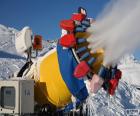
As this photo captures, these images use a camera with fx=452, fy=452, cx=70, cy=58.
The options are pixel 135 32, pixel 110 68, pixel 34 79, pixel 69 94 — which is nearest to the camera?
pixel 135 32

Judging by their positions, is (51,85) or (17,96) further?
(51,85)

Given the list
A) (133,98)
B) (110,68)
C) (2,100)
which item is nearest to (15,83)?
(2,100)

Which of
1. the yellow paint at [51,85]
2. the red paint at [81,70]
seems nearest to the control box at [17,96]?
the yellow paint at [51,85]

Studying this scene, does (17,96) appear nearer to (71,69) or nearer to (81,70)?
(71,69)

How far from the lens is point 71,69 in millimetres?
8781

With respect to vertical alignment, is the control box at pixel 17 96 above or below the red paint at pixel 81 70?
below

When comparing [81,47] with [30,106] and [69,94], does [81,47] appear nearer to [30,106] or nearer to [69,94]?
[69,94]

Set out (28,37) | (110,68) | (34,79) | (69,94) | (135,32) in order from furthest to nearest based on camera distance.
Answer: (28,37) < (34,79) < (69,94) < (110,68) < (135,32)

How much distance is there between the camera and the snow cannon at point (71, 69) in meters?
8.55

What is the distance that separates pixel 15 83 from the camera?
31.3 ft

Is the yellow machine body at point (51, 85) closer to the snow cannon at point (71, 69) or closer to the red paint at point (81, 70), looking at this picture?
the snow cannon at point (71, 69)

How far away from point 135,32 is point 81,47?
1.76 metres

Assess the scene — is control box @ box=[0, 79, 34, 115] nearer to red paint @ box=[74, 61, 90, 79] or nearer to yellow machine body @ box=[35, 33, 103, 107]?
yellow machine body @ box=[35, 33, 103, 107]

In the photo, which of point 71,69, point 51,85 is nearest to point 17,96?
point 51,85
